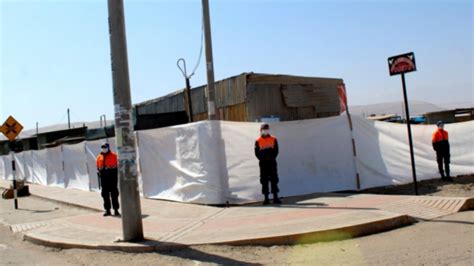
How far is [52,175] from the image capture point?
23688 mm

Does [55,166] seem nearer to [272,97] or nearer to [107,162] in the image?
[272,97]

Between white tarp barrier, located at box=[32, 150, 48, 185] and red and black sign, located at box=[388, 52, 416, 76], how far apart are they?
1879 cm

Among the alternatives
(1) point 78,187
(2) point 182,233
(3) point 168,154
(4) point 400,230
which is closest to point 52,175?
(1) point 78,187

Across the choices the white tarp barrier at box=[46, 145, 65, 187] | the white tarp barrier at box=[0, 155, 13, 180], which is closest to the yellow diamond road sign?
the white tarp barrier at box=[46, 145, 65, 187]

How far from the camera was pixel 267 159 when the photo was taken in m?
10.7

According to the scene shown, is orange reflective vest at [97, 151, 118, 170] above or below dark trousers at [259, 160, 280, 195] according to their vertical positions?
above

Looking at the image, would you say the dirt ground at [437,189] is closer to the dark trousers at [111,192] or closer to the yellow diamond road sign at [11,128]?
the dark trousers at [111,192]

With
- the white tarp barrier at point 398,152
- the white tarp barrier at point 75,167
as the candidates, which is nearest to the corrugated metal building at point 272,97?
the white tarp barrier at point 398,152

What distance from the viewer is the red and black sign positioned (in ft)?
34.2

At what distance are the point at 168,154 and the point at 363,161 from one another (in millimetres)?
4972

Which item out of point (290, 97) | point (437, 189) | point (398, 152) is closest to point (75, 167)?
point (290, 97)

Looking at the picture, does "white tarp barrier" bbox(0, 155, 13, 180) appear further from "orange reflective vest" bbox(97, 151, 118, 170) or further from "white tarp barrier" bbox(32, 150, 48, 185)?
"orange reflective vest" bbox(97, 151, 118, 170)

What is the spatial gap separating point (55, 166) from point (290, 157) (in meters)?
15.0

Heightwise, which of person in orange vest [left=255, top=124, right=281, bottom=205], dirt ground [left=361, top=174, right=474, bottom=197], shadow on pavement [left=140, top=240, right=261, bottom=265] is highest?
person in orange vest [left=255, top=124, right=281, bottom=205]
